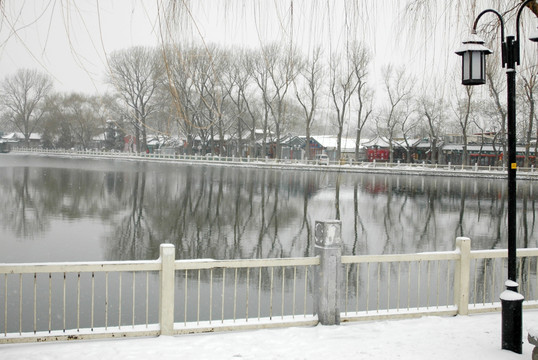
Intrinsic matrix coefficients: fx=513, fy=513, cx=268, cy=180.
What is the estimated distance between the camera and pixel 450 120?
78.4 m

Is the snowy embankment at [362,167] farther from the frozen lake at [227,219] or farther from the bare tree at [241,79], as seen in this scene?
the frozen lake at [227,219]

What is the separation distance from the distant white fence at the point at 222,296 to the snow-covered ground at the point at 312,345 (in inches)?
7.6

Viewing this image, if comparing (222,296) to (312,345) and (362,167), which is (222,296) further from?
(362,167)

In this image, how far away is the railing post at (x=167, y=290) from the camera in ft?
18.7

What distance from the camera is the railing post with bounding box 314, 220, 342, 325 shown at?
20.2 ft

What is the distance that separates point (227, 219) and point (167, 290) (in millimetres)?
17163

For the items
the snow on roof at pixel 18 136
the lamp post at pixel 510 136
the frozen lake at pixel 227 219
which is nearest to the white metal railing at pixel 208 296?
the lamp post at pixel 510 136

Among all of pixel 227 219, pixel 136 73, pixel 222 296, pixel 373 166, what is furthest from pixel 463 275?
pixel 373 166

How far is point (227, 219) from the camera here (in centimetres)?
2291

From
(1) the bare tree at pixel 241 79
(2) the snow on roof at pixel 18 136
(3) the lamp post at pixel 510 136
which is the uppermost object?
(2) the snow on roof at pixel 18 136

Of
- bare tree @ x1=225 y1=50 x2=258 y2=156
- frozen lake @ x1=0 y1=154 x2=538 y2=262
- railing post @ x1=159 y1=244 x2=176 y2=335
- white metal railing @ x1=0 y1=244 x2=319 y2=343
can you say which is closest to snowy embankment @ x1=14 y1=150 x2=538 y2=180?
bare tree @ x1=225 y1=50 x2=258 y2=156

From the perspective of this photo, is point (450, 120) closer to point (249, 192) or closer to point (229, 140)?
point (229, 140)

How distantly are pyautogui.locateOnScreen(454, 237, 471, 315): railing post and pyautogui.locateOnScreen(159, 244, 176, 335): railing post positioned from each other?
375 centimetres

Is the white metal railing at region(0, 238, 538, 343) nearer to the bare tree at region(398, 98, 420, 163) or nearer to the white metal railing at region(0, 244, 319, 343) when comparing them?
the white metal railing at region(0, 244, 319, 343)
